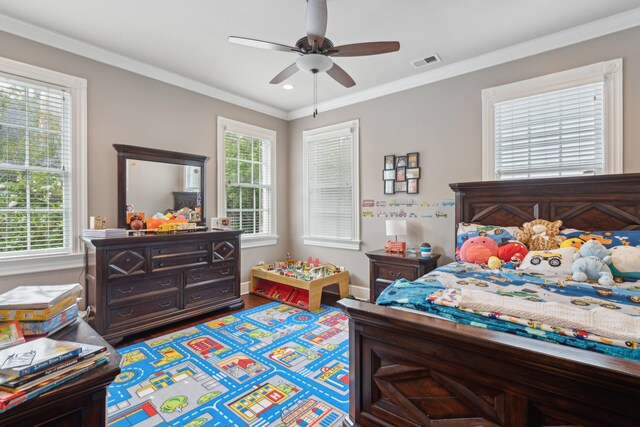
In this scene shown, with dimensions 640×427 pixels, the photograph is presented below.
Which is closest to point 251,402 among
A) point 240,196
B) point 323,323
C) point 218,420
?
point 218,420

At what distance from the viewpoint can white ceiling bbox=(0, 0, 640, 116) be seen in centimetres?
240

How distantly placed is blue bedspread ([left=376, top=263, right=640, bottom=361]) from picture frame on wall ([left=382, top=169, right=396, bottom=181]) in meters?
1.79

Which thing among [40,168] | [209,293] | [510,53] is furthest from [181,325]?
[510,53]

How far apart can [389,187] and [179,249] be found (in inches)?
103

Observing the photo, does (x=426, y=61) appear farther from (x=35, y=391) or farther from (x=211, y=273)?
(x=35, y=391)

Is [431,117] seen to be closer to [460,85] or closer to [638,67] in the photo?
[460,85]

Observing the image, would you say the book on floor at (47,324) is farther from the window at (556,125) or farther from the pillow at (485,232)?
the window at (556,125)

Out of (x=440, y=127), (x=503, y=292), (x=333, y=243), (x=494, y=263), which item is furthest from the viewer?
(x=333, y=243)

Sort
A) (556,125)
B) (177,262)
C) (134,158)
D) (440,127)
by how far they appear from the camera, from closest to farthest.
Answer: (556,125) → (177,262) → (134,158) → (440,127)

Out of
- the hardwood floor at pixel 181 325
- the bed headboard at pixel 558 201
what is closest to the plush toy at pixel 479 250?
the bed headboard at pixel 558 201

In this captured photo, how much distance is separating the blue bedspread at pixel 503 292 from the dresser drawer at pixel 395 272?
861mm

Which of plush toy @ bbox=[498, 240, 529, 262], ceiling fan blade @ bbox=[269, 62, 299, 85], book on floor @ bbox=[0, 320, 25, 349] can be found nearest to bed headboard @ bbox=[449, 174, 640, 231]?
plush toy @ bbox=[498, 240, 529, 262]

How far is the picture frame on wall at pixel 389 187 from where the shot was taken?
3943 millimetres

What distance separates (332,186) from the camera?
4582 millimetres
